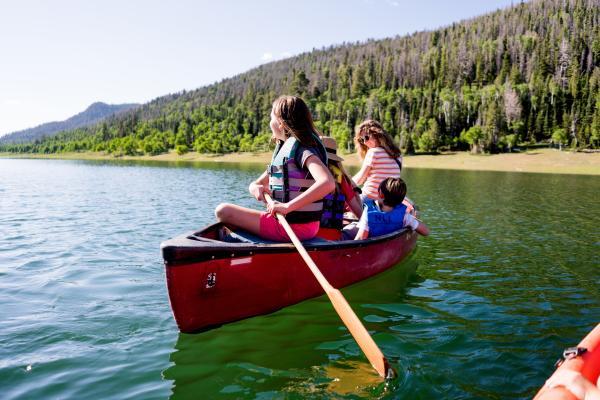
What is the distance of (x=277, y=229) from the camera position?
6812mm

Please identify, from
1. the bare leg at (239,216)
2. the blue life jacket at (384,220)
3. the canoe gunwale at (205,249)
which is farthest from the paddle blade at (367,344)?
the blue life jacket at (384,220)

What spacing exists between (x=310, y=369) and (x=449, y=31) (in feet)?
667

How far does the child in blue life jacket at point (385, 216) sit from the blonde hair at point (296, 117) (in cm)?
267

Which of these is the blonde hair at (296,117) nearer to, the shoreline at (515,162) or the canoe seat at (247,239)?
the canoe seat at (247,239)

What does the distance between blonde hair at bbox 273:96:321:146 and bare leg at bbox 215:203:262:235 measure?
54.3 inches

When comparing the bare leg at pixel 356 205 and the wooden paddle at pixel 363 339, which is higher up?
the bare leg at pixel 356 205

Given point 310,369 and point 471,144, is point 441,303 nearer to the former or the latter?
point 310,369

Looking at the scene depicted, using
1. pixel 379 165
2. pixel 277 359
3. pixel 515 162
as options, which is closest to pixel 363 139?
pixel 379 165

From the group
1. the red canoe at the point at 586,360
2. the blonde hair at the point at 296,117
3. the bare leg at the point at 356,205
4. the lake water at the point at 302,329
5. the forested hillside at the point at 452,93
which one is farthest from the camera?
the forested hillside at the point at 452,93

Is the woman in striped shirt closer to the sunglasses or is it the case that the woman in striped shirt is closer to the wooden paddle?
the sunglasses

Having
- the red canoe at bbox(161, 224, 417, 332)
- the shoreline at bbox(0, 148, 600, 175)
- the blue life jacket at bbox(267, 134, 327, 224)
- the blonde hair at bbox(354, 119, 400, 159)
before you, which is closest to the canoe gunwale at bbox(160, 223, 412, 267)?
the red canoe at bbox(161, 224, 417, 332)

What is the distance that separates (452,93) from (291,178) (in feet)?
432

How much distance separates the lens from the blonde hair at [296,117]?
6.16 metres

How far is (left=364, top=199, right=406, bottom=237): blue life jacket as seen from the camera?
891cm
